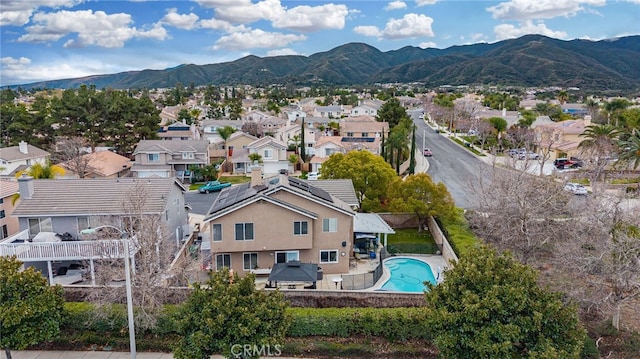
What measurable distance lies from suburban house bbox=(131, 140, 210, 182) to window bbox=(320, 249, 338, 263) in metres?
33.0

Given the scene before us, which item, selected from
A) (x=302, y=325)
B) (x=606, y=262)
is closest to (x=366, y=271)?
(x=302, y=325)

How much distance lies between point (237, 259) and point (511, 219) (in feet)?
50.1

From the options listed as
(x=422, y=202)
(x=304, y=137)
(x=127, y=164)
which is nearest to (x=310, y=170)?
(x=304, y=137)

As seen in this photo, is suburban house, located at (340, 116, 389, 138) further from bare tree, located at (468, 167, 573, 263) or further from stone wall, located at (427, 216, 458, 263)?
bare tree, located at (468, 167, 573, 263)

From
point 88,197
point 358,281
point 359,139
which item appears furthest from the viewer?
point 359,139

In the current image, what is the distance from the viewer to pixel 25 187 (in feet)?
85.3

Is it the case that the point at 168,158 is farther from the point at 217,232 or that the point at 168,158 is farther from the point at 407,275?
the point at 407,275

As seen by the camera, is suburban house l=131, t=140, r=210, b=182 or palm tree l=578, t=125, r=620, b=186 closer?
palm tree l=578, t=125, r=620, b=186

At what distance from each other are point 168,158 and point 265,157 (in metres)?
12.5

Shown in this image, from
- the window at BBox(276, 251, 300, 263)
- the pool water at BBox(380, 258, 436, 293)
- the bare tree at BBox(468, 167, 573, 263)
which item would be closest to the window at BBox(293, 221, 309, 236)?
the window at BBox(276, 251, 300, 263)

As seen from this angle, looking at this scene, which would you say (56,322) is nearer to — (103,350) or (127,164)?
(103,350)

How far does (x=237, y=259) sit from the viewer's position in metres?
25.4

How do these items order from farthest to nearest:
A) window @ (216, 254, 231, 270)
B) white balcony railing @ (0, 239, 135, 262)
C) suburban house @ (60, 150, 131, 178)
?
1. suburban house @ (60, 150, 131, 178)
2. window @ (216, 254, 231, 270)
3. white balcony railing @ (0, 239, 135, 262)

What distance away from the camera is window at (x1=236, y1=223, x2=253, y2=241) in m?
24.7
